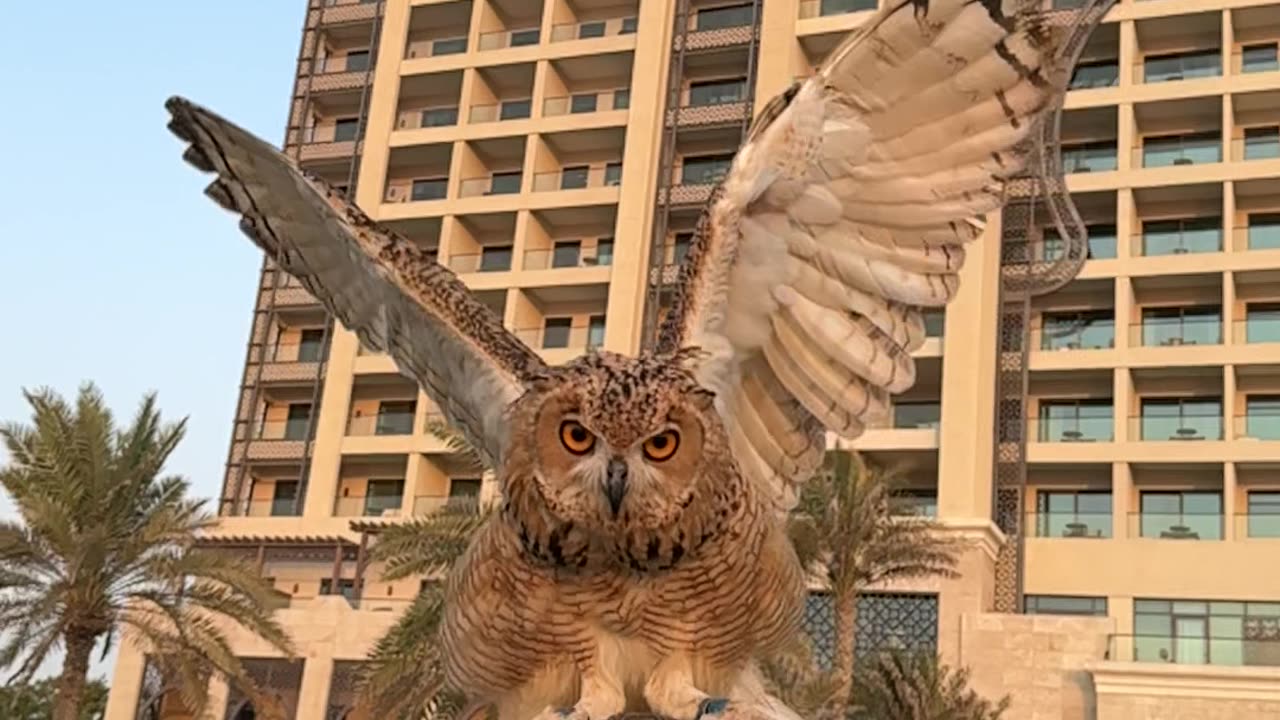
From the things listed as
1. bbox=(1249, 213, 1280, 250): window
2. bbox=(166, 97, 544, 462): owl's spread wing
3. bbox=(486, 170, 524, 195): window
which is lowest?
bbox=(166, 97, 544, 462): owl's spread wing

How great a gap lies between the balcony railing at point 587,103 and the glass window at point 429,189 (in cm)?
435

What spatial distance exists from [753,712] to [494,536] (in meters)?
1.06

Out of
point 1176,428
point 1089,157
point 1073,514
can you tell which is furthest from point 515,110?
point 1176,428

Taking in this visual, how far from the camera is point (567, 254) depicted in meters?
48.2

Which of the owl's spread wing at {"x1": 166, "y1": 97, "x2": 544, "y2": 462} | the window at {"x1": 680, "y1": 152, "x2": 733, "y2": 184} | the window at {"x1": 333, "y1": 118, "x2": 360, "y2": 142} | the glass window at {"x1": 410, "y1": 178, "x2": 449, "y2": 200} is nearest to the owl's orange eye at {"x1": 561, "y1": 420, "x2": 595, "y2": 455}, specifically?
the owl's spread wing at {"x1": 166, "y1": 97, "x2": 544, "y2": 462}

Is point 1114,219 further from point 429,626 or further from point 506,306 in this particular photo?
point 429,626

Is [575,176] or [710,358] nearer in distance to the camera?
[710,358]

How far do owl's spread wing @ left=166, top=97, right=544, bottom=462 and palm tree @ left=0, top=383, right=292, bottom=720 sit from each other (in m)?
16.3

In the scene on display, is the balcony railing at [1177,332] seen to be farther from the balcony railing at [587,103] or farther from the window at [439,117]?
the window at [439,117]

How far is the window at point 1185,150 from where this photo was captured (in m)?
41.7

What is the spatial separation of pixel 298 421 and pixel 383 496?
5.07 meters

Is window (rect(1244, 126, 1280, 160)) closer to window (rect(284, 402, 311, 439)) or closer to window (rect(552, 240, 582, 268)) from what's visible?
window (rect(552, 240, 582, 268))

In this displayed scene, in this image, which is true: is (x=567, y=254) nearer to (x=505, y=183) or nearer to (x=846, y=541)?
(x=505, y=183)

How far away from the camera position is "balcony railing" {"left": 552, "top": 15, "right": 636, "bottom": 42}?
4909 cm
